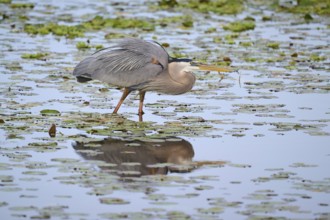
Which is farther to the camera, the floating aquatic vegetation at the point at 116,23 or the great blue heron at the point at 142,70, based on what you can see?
the floating aquatic vegetation at the point at 116,23

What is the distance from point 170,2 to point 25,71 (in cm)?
866

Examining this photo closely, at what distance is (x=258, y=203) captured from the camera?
7.70 metres

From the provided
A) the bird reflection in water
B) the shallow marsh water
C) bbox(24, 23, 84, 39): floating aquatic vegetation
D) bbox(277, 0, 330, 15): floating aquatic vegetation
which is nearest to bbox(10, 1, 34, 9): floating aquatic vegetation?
bbox(24, 23, 84, 39): floating aquatic vegetation

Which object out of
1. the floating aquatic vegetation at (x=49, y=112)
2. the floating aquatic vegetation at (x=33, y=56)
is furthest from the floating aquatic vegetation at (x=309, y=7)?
the floating aquatic vegetation at (x=49, y=112)

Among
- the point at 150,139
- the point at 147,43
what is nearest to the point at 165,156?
the point at 150,139

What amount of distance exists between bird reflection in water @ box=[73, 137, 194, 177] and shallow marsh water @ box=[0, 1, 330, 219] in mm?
19

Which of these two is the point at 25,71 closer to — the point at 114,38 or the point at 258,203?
the point at 114,38

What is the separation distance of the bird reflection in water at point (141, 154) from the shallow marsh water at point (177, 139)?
19mm

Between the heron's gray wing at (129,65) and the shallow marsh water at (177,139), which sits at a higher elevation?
the heron's gray wing at (129,65)

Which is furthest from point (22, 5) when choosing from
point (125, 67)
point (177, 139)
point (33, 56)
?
point (177, 139)

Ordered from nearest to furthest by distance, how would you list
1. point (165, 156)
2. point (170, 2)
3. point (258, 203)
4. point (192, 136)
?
point (258, 203) < point (165, 156) < point (192, 136) < point (170, 2)

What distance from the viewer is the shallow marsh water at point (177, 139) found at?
302 inches

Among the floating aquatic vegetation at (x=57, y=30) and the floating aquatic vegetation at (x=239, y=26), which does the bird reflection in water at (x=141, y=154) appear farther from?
the floating aquatic vegetation at (x=239, y=26)

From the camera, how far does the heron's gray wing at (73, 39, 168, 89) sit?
11234mm
